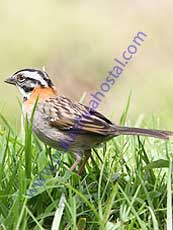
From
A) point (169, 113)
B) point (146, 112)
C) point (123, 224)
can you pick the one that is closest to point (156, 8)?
point (146, 112)

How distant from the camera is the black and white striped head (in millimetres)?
5445

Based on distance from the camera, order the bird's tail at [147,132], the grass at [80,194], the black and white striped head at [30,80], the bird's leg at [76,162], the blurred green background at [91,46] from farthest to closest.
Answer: the blurred green background at [91,46] < the black and white striped head at [30,80] < the bird's leg at [76,162] < the bird's tail at [147,132] < the grass at [80,194]

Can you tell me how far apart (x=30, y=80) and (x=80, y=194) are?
1.23m

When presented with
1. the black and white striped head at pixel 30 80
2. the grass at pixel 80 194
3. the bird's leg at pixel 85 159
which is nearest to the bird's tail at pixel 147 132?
the grass at pixel 80 194

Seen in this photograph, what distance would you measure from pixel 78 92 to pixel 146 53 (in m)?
1.32

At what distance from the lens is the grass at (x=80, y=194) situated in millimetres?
4523

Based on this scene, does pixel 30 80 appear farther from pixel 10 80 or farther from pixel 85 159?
pixel 85 159

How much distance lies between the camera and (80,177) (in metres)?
5.03

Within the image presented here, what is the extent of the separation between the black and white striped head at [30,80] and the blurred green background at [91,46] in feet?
12.0

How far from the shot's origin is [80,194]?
4461 mm

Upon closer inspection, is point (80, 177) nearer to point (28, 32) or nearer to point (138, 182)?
point (138, 182)

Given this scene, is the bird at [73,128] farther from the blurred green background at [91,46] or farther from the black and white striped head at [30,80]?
the blurred green background at [91,46]

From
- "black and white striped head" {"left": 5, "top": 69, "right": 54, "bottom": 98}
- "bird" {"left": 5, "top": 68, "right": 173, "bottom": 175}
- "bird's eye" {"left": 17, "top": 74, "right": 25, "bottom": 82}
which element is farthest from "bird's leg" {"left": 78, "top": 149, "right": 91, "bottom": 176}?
"bird's eye" {"left": 17, "top": 74, "right": 25, "bottom": 82}

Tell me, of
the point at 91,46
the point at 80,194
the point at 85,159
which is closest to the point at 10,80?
the point at 85,159
